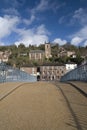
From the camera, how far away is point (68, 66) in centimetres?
16925

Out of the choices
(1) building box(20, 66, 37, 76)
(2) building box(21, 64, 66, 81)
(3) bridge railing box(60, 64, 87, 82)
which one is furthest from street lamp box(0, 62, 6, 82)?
(1) building box(20, 66, 37, 76)

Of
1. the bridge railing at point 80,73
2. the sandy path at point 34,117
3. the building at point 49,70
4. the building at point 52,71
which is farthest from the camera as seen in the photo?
the building at point 49,70

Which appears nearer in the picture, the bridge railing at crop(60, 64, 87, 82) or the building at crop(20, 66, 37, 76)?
the bridge railing at crop(60, 64, 87, 82)

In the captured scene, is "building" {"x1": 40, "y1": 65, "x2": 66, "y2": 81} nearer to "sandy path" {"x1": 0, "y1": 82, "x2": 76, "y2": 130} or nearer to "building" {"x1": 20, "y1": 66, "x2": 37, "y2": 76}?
"building" {"x1": 20, "y1": 66, "x2": 37, "y2": 76}

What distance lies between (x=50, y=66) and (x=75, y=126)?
159m

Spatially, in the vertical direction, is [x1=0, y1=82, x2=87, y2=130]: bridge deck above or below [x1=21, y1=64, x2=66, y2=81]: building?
below

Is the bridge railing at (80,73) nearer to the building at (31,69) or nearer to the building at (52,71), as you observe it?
the building at (52,71)

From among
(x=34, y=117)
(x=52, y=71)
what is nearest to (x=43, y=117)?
(x=34, y=117)

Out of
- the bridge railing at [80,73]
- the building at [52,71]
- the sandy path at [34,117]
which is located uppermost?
the building at [52,71]

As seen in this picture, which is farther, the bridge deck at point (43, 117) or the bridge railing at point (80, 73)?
the bridge railing at point (80, 73)

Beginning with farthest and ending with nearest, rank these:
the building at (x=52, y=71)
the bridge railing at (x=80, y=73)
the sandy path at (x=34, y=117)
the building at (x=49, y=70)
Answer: the building at (x=49, y=70) → the building at (x=52, y=71) → the bridge railing at (x=80, y=73) → the sandy path at (x=34, y=117)

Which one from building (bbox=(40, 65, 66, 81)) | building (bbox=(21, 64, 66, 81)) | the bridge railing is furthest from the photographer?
building (bbox=(21, 64, 66, 81))

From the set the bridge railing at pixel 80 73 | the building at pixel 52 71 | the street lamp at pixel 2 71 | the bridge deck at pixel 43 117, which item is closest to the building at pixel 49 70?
the building at pixel 52 71

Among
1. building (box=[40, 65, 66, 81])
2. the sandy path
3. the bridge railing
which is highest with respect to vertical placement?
building (box=[40, 65, 66, 81])
